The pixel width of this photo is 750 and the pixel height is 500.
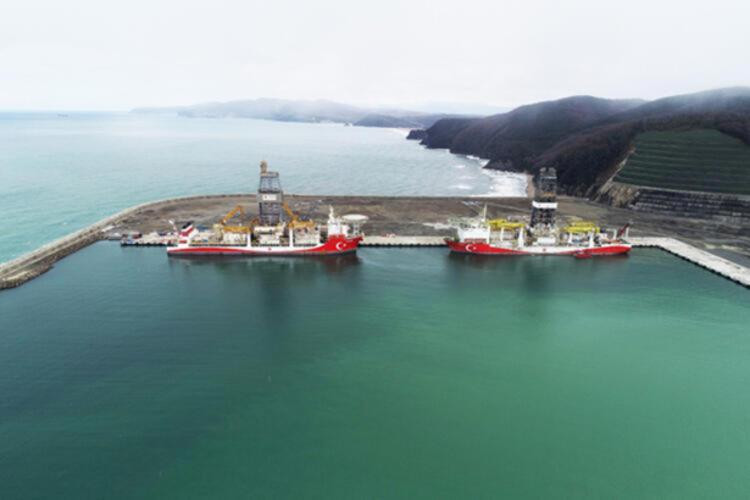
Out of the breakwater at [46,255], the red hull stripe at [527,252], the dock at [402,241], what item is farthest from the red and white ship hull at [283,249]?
the red hull stripe at [527,252]

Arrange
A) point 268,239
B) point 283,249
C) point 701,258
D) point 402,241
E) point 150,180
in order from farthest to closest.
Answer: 1. point 150,180
2. point 402,241
3. point 268,239
4. point 283,249
5. point 701,258

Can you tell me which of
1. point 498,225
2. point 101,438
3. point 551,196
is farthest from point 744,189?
point 101,438

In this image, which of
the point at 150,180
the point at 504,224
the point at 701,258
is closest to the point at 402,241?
the point at 504,224

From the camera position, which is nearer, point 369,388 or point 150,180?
point 369,388

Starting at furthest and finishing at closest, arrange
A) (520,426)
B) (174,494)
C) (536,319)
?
(536,319) < (520,426) < (174,494)

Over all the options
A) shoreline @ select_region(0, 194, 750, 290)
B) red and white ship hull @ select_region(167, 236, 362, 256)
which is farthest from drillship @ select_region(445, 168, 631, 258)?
red and white ship hull @ select_region(167, 236, 362, 256)

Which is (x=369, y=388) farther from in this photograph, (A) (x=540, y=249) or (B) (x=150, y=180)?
(B) (x=150, y=180)

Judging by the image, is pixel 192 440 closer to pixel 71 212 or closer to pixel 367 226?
pixel 367 226
